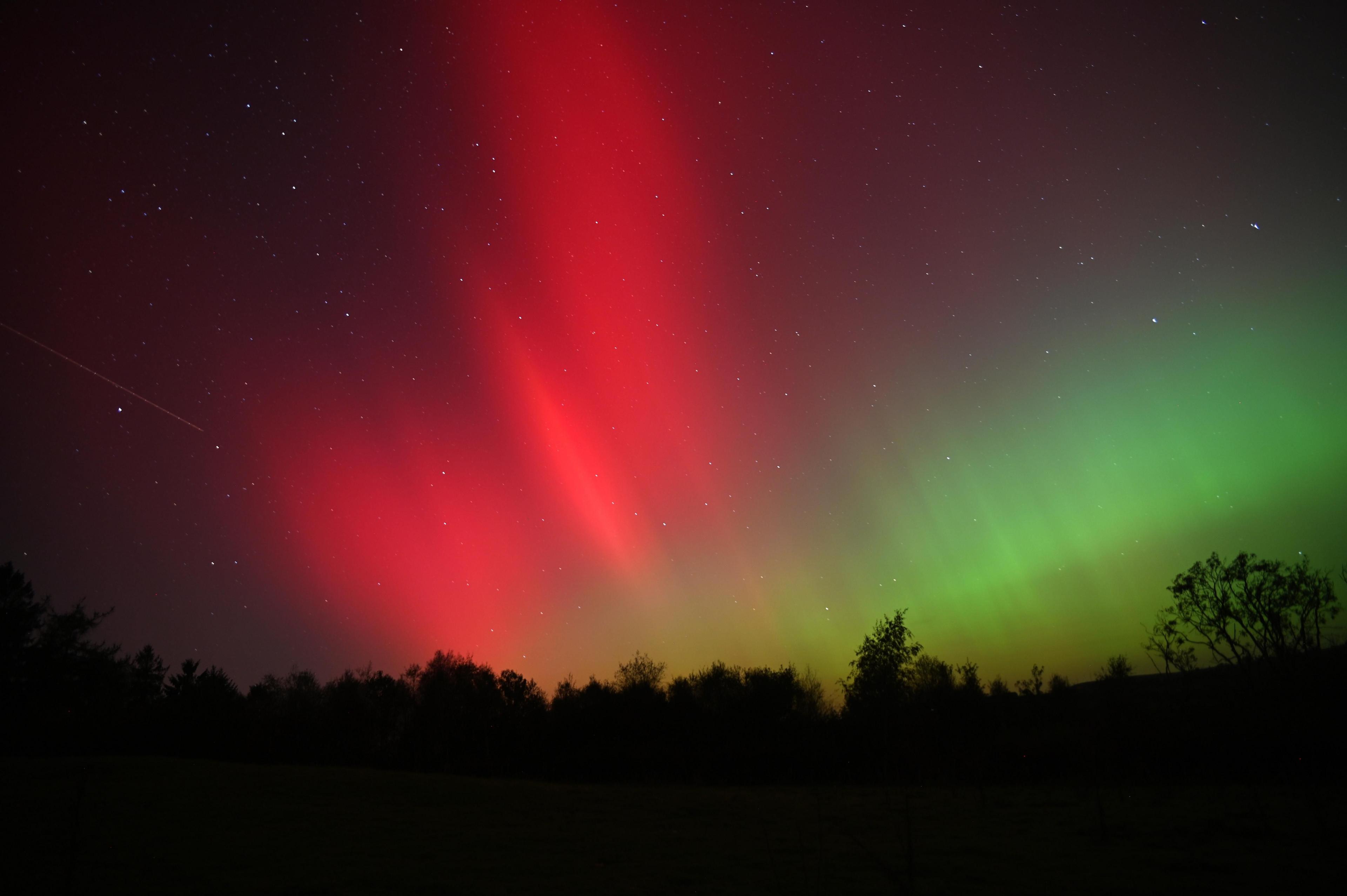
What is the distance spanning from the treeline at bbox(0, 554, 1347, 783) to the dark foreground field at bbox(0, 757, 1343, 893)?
6968 mm

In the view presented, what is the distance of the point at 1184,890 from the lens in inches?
377

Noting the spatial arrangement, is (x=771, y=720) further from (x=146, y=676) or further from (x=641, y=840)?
(x=146, y=676)

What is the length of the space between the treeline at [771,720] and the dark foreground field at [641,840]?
22.9 feet

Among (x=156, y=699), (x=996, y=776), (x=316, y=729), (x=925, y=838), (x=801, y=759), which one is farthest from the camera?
Result: (x=156, y=699)

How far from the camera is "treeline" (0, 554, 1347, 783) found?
2886 centimetres

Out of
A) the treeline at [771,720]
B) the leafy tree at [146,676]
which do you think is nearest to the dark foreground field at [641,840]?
the treeline at [771,720]

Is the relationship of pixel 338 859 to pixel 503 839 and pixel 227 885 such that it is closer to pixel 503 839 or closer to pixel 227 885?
pixel 227 885

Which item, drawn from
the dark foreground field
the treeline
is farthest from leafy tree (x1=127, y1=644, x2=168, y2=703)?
the dark foreground field

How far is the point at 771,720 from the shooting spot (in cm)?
4912

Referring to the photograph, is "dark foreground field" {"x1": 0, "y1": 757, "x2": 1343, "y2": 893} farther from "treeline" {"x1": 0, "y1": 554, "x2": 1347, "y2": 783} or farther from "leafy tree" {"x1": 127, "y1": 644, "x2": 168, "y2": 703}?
"leafy tree" {"x1": 127, "y1": 644, "x2": 168, "y2": 703}

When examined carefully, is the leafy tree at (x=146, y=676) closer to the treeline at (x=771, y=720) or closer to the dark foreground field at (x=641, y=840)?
the treeline at (x=771, y=720)

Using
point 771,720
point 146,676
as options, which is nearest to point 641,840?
point 771,720

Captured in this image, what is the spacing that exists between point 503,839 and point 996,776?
83.1 feet

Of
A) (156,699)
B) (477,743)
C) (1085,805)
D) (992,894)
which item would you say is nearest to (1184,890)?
(992,894)
